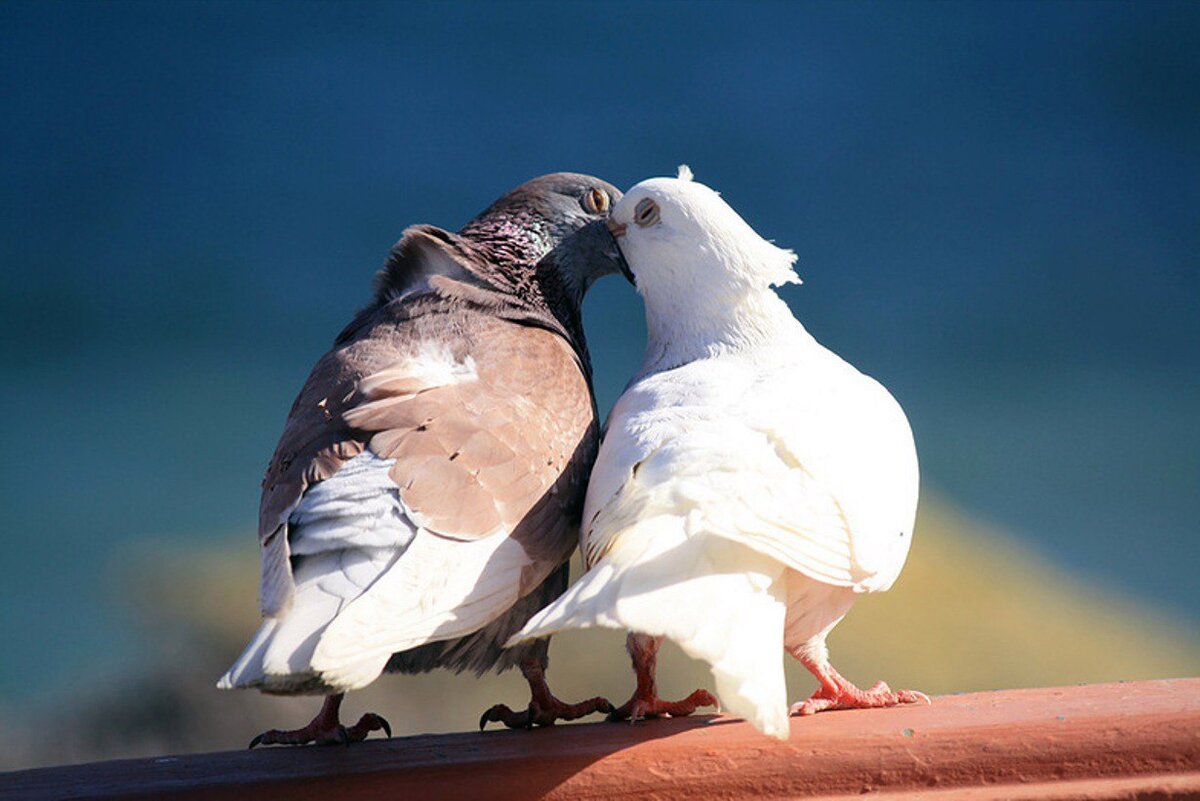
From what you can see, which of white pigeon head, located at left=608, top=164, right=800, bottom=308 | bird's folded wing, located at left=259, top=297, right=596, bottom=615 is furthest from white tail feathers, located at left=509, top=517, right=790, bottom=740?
white pigeon head, located at left=608, top=164, right=800, bottom=308

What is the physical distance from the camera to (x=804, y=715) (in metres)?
1.68

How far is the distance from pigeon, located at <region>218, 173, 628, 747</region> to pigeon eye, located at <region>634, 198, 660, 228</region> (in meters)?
0.14

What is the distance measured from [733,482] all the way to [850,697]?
455 mm

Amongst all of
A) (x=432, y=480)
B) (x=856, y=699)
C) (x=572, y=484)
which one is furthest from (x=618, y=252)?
(x=856, y=699)

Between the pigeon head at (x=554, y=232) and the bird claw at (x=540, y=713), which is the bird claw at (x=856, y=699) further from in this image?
the pigeon head at (x=554, y=232)

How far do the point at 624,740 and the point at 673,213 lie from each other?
0.94 m

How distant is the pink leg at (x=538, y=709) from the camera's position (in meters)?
1.91

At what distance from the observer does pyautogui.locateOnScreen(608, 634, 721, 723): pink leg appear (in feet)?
5.68

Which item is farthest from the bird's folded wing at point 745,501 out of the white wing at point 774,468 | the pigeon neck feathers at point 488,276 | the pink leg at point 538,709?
the pigeon neck feathers at point 488,276

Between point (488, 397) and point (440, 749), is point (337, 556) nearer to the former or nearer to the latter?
point (440, 749)

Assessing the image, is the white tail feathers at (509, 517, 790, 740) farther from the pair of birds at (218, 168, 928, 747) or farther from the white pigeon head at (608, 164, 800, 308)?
the white pigeon head at (608, 164, 800, 308)

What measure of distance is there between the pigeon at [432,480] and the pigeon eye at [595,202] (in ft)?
0.23

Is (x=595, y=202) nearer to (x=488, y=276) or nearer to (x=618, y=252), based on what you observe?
(x=618, y=252)

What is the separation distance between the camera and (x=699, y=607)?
4.45 feet
